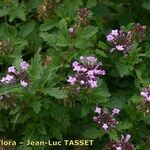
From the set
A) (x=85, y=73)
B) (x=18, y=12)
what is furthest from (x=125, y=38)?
(x=18, y=12)

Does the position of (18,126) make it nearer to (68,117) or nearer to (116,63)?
(68,117)

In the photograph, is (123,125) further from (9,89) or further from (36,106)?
(9,89)

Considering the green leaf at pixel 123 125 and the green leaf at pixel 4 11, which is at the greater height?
the green leaf at pixel 4 11

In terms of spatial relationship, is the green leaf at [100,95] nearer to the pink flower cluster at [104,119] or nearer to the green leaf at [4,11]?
the pink flower cluster at [104,119]

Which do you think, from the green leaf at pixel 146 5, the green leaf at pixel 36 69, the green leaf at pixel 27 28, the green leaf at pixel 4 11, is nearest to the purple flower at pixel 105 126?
the green leaf at pixel 36 69

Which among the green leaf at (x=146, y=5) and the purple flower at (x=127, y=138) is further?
the green leaf at (x=146, y=5)
